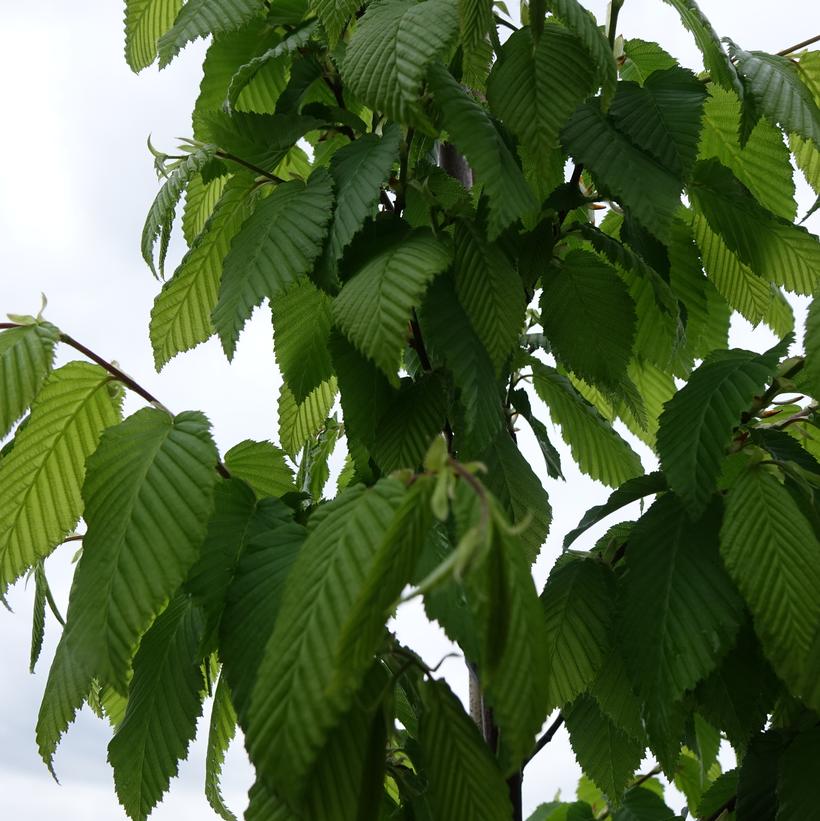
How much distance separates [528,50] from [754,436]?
272mm

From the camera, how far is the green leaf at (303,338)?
775 mm

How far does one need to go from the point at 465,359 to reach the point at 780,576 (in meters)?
0.21

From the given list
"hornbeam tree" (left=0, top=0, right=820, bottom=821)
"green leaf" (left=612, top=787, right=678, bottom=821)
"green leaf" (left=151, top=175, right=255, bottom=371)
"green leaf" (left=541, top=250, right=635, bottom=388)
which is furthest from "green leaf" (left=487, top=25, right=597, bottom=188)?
"green leaf" (left=612, top=787, right=678, bottom=821)

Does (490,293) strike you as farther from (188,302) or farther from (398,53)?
(188,302)

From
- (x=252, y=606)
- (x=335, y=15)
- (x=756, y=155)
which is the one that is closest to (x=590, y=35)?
(x=335, y=15)

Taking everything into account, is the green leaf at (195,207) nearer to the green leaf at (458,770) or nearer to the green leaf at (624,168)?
the green leaf at (624,168)

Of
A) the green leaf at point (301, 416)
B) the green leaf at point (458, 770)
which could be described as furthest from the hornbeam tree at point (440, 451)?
the green leaf at point (301, 416)

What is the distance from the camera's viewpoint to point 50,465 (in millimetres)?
649

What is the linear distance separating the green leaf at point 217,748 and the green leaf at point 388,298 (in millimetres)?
285

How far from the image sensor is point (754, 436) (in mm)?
705

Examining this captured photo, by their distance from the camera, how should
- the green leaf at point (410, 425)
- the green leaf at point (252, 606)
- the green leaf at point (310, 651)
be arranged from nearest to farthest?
the green leaf at point (310, 651) → the green leaf at point (252, 606) → the green leaf at point (410, 425)

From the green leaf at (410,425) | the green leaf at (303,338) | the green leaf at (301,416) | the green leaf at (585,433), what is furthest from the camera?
the green leaf at (301,416)

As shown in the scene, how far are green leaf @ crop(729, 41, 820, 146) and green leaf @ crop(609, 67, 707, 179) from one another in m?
0.03

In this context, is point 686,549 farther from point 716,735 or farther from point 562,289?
point 716,735
